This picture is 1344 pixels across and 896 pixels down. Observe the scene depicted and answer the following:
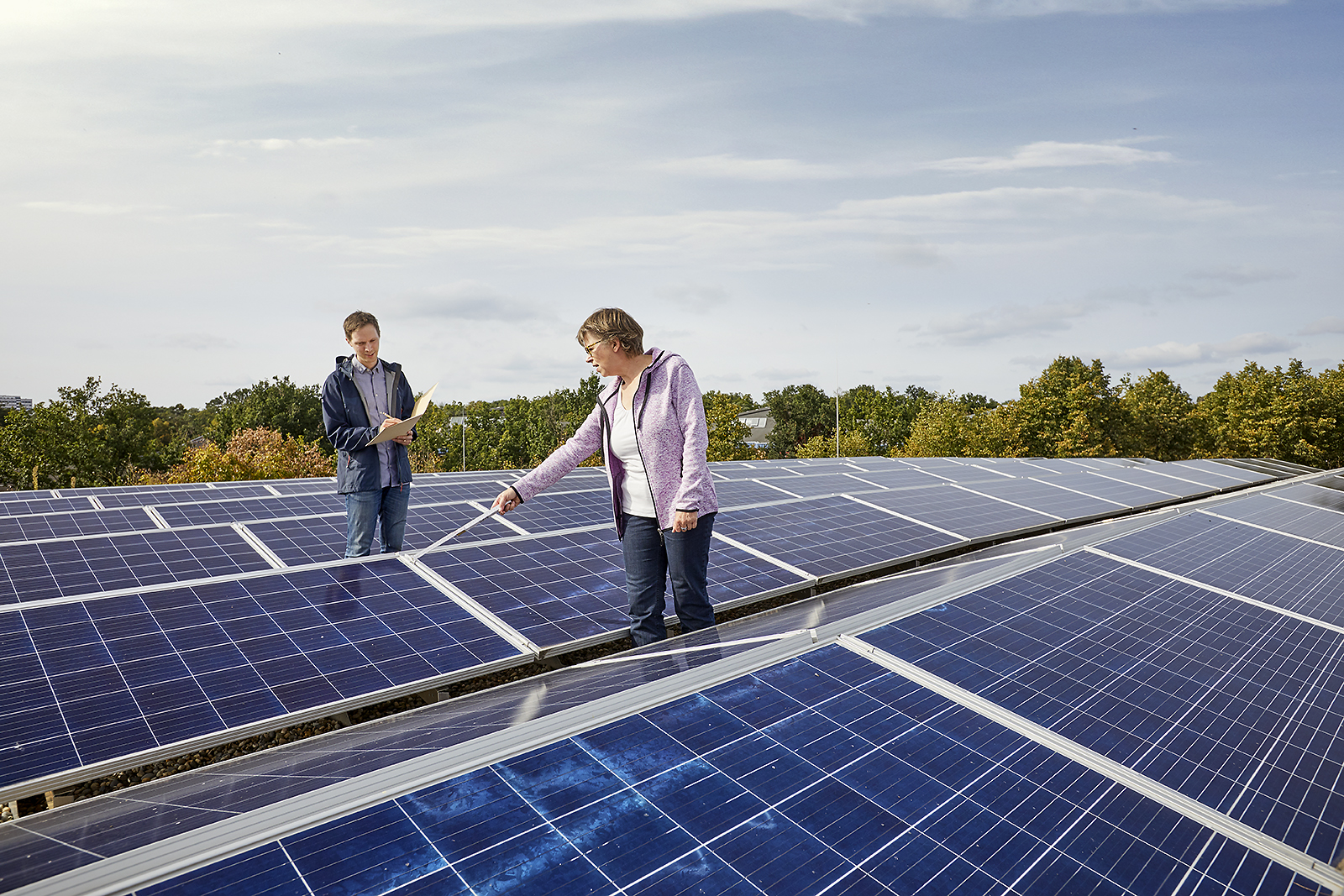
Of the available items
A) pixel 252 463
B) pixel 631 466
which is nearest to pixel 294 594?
pixel 631 466

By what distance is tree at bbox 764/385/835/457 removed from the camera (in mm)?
115000

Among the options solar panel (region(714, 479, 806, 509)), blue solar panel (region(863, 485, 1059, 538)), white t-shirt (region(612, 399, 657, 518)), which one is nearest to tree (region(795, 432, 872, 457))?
blue solar panel (region(863, 485, 1059, 538))

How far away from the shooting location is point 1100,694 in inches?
129

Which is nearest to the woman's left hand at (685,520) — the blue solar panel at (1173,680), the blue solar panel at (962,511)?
the blue solar panel at (1173,680)

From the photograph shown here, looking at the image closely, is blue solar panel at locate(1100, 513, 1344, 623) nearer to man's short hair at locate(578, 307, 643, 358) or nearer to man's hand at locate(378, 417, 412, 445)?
man's short hair at locate(578, 307, 643, 358)

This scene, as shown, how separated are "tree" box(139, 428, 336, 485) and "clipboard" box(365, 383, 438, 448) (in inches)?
981

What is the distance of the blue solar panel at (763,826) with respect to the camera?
1.94 metres

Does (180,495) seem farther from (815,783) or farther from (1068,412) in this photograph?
(1068,412)

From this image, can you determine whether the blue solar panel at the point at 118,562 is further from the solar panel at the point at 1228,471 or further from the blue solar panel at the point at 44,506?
the solar panel at the point at 1228,471

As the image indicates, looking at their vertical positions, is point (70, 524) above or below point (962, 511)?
above

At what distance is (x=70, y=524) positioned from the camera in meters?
7.88

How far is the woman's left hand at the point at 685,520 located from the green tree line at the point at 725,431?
3180 cm

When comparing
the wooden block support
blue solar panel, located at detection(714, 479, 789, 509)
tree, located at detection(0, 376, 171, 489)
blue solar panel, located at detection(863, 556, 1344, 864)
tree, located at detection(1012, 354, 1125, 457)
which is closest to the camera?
blue solar panel, located at detection(863, 556, 1344, 864)

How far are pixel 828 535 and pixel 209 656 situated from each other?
5531mm
